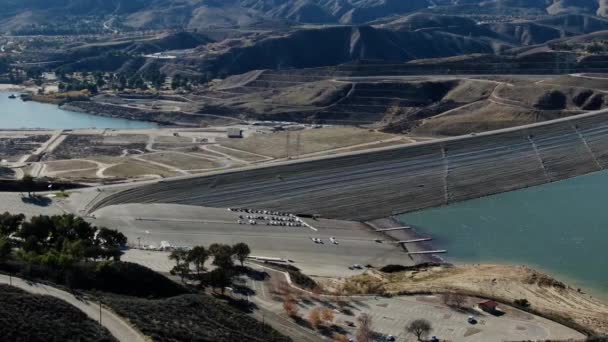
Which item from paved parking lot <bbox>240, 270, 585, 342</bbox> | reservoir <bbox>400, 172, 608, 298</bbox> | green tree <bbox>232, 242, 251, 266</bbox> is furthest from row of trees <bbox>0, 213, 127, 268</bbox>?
reservoir <bbox>400, 172, 608, 298</bbox>

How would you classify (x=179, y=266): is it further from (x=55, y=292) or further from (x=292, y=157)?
(x=292, y=157)

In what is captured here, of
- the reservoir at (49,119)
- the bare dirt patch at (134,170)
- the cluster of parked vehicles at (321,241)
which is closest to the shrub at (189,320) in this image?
the cluster of parked vehicles at (321,241)

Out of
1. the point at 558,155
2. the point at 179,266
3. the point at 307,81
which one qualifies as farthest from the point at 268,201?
the point at 307,81

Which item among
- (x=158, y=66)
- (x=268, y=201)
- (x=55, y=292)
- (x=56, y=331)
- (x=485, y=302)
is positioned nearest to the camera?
(x=56, y=331)

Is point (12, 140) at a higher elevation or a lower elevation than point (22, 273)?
lower

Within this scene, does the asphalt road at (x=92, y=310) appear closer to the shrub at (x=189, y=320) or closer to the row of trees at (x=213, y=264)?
the shrub at (x=189, y=320)

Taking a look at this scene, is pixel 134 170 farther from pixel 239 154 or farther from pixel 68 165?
pixel 239 154

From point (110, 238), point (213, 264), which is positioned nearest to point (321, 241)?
point (110, 238)
